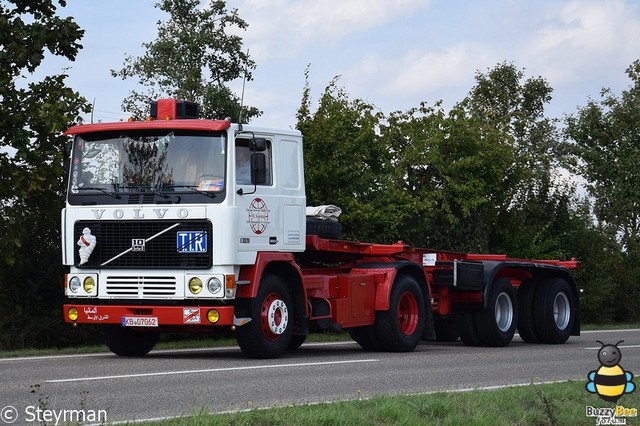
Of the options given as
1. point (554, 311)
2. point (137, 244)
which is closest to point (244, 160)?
point (137, 244)

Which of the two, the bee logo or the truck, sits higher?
the truck

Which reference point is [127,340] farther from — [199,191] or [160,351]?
[199,191]

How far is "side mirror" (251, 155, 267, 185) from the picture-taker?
50.5 ft

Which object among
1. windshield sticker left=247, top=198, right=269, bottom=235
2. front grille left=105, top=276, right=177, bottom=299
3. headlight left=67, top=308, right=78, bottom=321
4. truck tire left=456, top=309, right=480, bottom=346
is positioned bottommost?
truck tire left=456, top=309, right=480, bottom=346

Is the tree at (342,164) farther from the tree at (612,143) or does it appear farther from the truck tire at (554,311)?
the tree at (612,143)

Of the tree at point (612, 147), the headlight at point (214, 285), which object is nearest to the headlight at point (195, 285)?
the headlight at point (214, 285)

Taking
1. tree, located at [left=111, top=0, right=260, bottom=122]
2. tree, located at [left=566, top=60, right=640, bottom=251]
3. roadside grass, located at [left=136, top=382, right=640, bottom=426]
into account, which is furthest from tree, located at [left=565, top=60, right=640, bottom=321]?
roadside grass, located at [left=136, top=382, right=640, bottom=426]

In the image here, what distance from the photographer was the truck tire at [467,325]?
66.0ft

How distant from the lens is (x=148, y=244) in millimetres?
15383

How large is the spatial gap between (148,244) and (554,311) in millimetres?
8728

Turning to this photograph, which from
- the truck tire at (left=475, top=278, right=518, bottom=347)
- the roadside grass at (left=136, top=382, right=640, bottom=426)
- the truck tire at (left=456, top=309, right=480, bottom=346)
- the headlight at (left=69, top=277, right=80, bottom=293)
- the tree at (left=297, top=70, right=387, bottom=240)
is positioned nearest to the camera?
the roadside grass at (left=136, top=382, right=640, bottom=426)

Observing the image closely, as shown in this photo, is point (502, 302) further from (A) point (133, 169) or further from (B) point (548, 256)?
(B) point (548, 256)

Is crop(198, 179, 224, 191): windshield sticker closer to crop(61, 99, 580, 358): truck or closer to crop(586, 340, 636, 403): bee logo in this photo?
crop(61, 99, 580, 358): truck

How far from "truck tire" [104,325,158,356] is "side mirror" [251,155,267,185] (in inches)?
111
